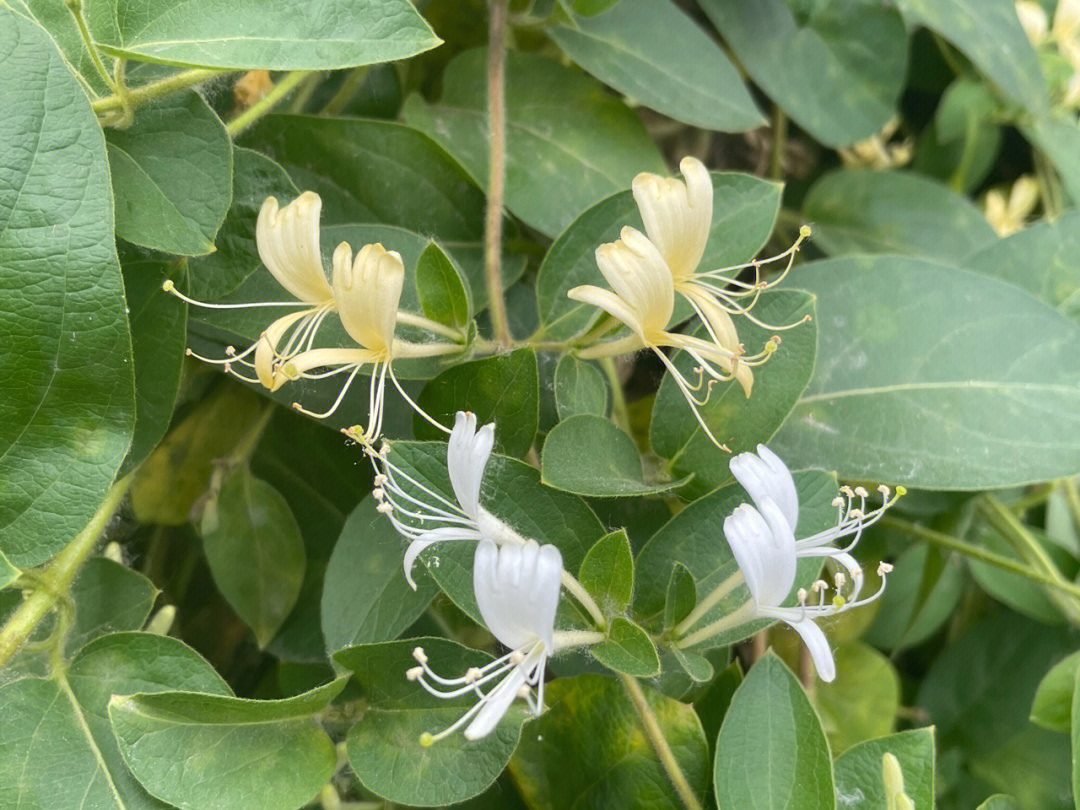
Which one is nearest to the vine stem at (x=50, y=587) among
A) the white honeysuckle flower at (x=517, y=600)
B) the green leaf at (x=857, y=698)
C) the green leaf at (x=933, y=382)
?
the white honeysuckle flower at (x=517, y=600)

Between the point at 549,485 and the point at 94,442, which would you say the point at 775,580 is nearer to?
the point at 549,485

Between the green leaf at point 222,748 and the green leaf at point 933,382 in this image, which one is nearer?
the green leaf at point 222,748

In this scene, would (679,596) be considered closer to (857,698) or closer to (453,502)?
(453,502)

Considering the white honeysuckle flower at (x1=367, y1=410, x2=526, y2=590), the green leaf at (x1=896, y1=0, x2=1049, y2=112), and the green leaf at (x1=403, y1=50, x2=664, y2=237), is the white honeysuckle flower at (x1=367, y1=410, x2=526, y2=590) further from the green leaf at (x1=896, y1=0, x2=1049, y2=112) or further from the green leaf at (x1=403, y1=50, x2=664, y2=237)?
the green leaf at (x1=896, y1=0, x2=1049, y2=112)

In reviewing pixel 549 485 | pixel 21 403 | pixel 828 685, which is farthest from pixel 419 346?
pixel 828 685

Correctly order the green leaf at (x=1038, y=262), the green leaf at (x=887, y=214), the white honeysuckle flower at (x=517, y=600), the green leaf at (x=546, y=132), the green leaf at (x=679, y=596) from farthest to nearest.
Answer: the green leaf at (x=887, y=214), the green leaf at (x=1038, y=262), the green leaf at (x=546, y=132), the green leaf at (x=679, y=596), the white honeysuckle flower at (x=517, y=600)

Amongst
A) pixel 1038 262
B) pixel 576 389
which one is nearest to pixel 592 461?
pixel 576 389

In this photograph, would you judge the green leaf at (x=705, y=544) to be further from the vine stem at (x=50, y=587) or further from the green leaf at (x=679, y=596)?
the vine stem at (x=50, y=587)
